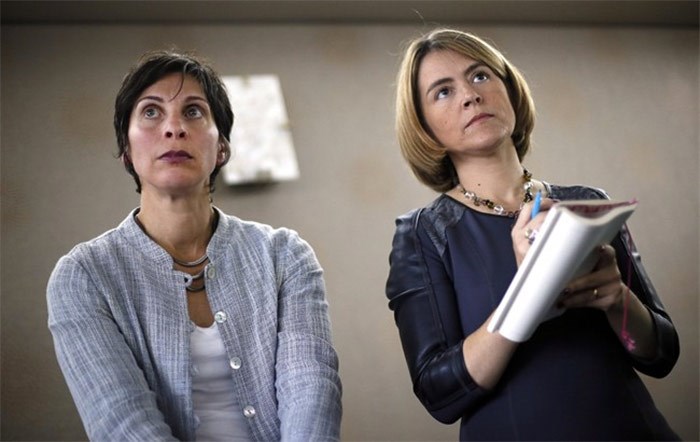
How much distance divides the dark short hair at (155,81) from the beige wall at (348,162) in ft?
3.99

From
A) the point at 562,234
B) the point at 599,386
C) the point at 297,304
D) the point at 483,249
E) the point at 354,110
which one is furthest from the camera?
the point at 354,110

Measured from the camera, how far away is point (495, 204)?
1390mm

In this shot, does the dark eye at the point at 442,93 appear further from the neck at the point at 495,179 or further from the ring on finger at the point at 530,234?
the ring on finger at the point at 530,234

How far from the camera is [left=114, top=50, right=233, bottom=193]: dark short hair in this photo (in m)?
1.51

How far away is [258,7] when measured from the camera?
9.25 feet

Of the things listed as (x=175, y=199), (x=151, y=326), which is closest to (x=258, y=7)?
(x=175, y=199)

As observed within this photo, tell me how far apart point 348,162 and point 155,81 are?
1.49m

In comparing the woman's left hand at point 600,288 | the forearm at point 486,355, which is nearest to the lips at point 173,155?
the forearm at point 486,355

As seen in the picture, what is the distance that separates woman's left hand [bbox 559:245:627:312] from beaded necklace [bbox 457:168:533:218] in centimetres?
23

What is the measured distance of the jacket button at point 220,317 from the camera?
1395 millimetres

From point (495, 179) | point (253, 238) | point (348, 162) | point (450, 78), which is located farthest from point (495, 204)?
point (348, 162)

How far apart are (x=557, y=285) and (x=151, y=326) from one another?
2.42 ft

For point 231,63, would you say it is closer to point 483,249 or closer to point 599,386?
point 483,249

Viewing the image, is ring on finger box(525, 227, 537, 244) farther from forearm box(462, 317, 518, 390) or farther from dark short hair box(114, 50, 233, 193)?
dark short hair box(114, 50, 233, 193)
